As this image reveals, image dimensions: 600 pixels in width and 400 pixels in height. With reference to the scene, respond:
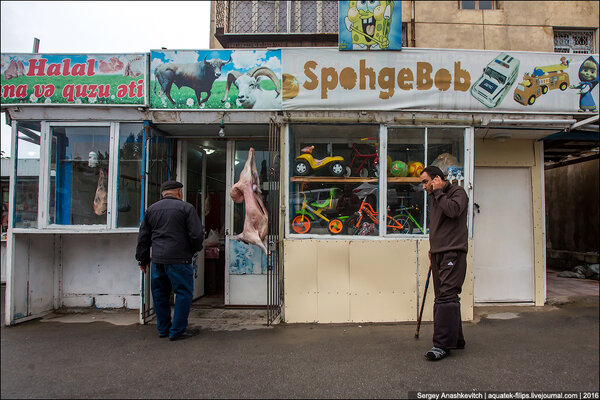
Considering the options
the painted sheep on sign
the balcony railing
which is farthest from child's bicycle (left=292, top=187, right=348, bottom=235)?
the balcony railing

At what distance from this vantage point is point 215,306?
565cm

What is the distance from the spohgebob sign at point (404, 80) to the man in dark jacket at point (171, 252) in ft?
6.49

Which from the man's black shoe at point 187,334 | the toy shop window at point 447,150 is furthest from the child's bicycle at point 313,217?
the man's black shoe at point 187,334

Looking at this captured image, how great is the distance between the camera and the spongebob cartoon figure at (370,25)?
15.9 ft

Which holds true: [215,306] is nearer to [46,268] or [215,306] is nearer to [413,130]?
[46,268]

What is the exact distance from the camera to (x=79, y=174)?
5.20 m

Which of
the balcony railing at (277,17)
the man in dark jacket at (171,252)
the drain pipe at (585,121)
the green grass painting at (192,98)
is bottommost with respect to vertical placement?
the man in dark jacket at (171,252)

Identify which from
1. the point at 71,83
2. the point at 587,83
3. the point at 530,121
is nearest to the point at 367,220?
the point at 530,121

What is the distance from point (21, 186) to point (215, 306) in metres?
3.14

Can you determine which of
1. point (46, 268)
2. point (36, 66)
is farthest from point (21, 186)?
point (36, 66)

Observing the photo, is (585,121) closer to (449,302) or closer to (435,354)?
(449,302)

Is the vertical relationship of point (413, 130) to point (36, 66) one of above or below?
below

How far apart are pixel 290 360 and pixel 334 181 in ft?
7.86

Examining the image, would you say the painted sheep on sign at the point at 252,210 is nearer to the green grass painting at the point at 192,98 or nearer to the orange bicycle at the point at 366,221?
the green grass painting at the point at 192,98
